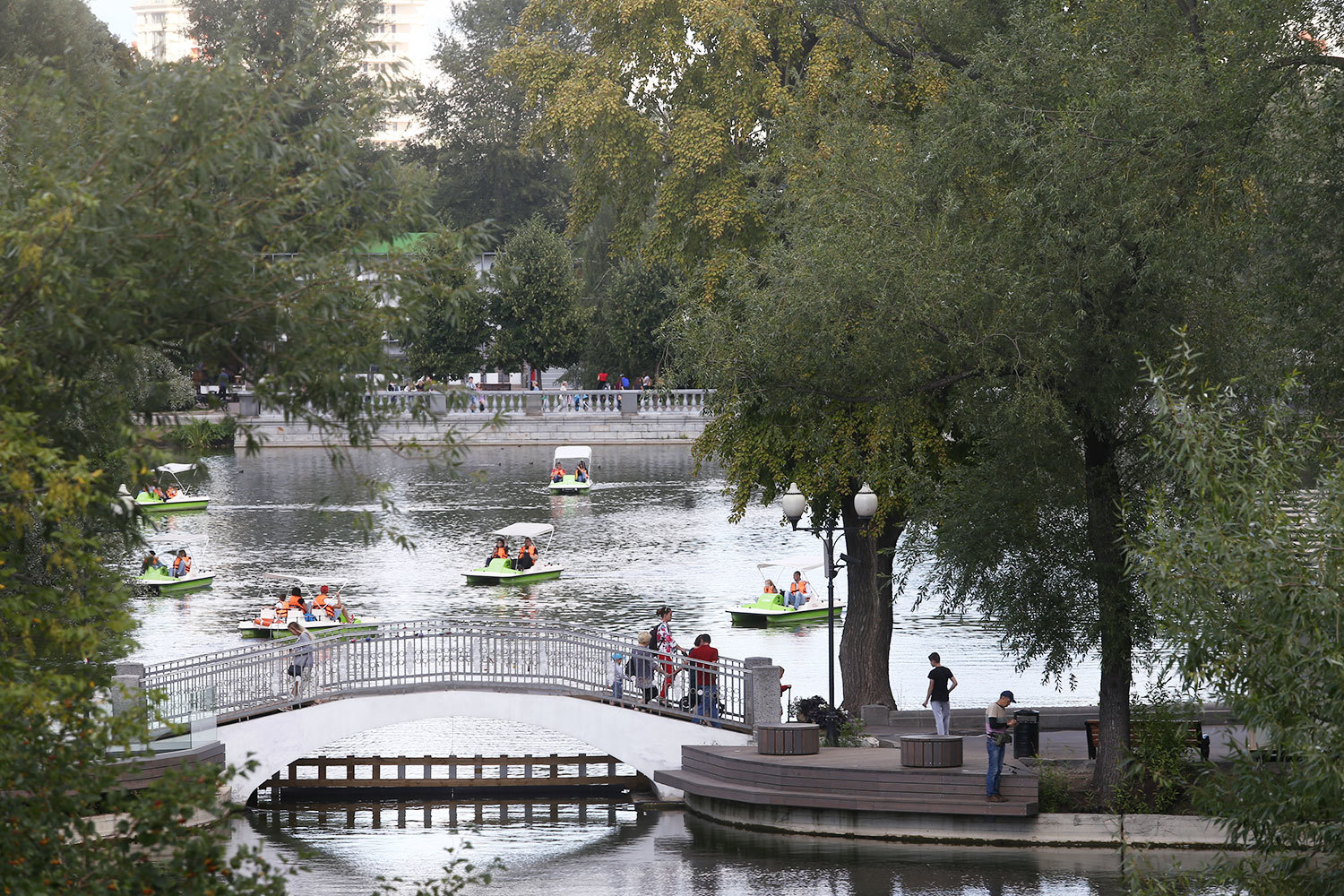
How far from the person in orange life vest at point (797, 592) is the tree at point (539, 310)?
131 feet

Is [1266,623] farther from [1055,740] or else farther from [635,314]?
[635,314]

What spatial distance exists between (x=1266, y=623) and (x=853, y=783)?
34.6ft

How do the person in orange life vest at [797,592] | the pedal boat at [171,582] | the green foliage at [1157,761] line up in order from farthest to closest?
1. the pedal boat at [171,582]
2. the person in orange life vest at [797,592]
3. the green foliage at [1157,761]

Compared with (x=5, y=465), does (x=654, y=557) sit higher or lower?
lower

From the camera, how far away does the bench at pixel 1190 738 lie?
2058 centimetres

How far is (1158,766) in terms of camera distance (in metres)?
19.7

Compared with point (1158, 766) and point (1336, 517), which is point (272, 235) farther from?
point (1158, 766)

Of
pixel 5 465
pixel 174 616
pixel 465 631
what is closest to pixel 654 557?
pixel 174 616

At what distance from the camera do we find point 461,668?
23906 mm

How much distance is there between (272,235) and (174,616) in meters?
30.0

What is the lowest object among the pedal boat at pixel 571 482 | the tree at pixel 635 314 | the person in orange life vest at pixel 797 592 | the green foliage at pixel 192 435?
the person in orange life vest at pixel 797 592

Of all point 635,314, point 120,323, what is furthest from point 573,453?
point 120,323

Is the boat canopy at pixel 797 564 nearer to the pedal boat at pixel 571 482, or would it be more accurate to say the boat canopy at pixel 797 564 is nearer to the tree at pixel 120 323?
the pedal boat at pixel 571 482

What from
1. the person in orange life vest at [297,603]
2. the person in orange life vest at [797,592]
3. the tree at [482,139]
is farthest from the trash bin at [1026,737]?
the tree at [482,139]
